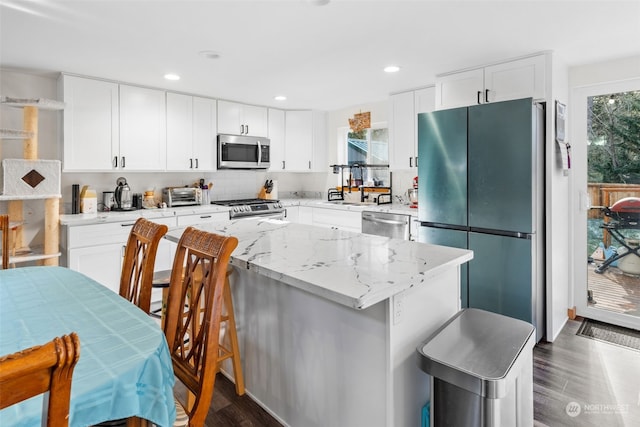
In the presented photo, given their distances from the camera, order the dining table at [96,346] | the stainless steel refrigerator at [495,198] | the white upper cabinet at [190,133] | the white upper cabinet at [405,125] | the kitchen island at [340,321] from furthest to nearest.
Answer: the white upper cabinet at [190,133], the white upper cabinet at [405,125], the stainless steel refrigerator at [495,198], the kitchen island at [340,321], the dining table at [96,346]

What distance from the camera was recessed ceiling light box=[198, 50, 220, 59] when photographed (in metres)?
2.79

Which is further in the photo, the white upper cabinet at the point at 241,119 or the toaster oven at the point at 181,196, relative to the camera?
the white upper cabinet at the point at 241,119

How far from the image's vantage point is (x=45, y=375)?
19.6 inches

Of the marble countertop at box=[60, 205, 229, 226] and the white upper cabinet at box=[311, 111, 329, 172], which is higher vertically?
the white upper cabinet at box=[311, 111, 329, 172]

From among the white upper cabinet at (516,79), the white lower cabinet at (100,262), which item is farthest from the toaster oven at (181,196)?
the white upper cabinet at (516,79)

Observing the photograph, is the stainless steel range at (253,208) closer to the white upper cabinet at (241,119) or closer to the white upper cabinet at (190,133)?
the white upper cabinet at (190,133)

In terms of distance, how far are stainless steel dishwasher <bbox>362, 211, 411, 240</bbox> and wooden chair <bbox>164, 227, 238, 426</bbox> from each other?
2644 millimetres

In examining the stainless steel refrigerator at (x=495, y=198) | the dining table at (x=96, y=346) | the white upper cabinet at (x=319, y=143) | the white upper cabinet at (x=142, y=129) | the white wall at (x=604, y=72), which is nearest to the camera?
the dining table at (x=96, y=346)

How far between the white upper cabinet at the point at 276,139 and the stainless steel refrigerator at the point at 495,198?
2402 millimetres

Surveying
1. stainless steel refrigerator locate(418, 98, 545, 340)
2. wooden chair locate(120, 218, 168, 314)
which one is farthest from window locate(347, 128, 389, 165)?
wooden chair locate(120, 218, 168, 314)

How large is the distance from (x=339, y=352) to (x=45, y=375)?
123 cm

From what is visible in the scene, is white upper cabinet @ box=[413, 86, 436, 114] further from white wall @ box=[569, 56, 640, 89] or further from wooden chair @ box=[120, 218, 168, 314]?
wooden chair @ box=[120, 218, 168, 314]

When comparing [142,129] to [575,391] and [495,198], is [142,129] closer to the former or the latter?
[495,198]

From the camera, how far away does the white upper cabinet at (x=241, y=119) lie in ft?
14.5
